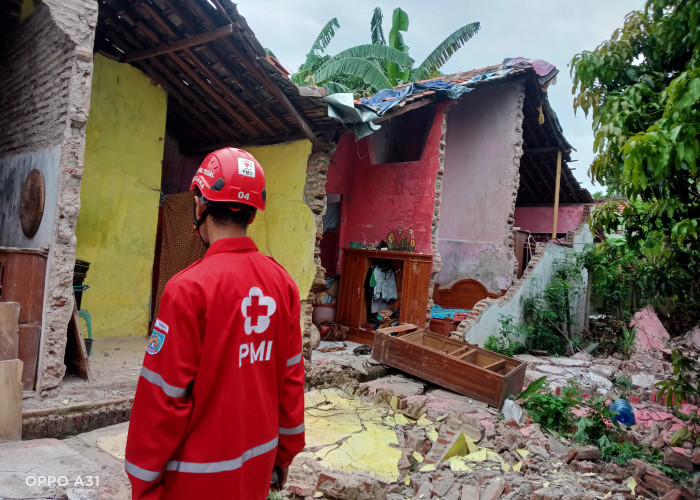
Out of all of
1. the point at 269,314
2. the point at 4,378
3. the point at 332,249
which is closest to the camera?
the point at 269,314

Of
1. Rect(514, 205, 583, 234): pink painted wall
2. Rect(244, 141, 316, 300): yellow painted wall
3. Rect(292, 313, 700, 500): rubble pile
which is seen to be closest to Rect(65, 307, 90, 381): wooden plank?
Rect(292, 313, 700, 500): rubble pile

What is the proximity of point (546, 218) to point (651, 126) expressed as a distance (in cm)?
1313

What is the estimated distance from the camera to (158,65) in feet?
22.7

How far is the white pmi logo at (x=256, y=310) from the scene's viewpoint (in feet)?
6.08

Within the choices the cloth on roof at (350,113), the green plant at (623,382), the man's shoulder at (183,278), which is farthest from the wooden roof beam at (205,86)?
the green plant at (623,382)

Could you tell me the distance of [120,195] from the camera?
7.11 m

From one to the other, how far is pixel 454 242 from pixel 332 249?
3274 millimetres

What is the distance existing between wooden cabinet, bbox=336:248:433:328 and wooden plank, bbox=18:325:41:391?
20.9ft

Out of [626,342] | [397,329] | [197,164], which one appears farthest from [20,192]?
[626,342]

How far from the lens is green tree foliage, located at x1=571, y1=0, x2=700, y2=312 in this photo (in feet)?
9.68

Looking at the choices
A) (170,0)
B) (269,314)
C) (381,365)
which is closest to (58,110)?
(170,0)

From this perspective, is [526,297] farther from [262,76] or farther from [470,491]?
[262,76]

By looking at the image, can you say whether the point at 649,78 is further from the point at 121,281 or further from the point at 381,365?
the point at 121,281

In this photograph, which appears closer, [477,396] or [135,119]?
[477,396]
